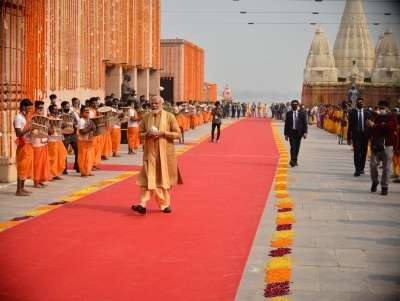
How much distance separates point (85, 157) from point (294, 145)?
6.07 meters

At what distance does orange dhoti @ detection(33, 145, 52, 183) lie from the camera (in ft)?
45.0

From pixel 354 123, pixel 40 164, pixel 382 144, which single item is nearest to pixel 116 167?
pixel 40 164

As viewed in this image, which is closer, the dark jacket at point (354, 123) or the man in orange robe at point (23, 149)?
the man in orange robe at point (23, 149)

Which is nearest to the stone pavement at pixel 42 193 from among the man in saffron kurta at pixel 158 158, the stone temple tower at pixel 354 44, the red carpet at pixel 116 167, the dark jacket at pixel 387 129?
the red carpet at pixel 116 167

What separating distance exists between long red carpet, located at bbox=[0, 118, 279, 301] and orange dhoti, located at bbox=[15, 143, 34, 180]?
4.01ft

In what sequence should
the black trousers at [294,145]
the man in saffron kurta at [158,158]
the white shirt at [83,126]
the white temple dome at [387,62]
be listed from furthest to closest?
1. the white temple dome at [387,62]
2. the black trousers at [294,145]
3. the white shirt at [83,126]
4. the man in saffron kurta at [158,158]

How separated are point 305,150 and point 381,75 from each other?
58.6 m

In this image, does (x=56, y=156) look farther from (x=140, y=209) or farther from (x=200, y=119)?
(x=200, y=119)

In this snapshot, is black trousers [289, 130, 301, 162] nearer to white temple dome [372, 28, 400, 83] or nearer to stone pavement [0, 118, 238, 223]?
stone pavement [0, 118, 238, 223]

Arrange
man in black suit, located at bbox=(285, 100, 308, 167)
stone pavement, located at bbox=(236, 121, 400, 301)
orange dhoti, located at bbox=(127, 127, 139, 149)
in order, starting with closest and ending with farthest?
stone pavement, located at bbox=(236, 121, 400, 301), man in black suit, located at bbox=(285, 100, 308, 167), orange dhoti, located at bbox=(127, 127, 139, 149)

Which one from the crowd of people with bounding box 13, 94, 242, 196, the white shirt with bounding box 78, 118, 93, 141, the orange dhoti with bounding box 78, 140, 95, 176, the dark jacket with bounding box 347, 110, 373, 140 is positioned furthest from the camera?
the dark jacket with bounding box 347, 110, 373, 140

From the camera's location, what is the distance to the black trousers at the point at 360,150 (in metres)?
17.0

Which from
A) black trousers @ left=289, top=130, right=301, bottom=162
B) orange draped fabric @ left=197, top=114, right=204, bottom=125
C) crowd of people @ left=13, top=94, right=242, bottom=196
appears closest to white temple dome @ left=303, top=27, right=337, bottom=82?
orange draped fabric @ left=197, top=114, right=204, bottom=125

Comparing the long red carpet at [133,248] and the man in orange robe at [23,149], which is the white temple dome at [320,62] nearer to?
the long red carpet at [133,248]
